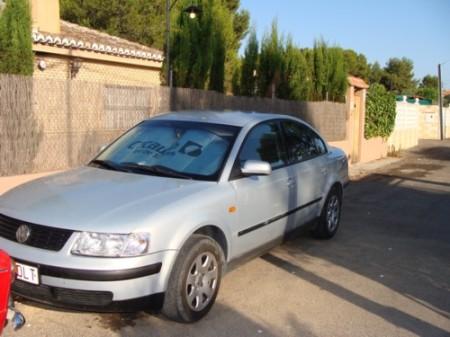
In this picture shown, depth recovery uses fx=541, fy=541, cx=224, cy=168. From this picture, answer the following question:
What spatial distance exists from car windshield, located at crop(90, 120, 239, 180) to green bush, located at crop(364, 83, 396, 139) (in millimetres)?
13280

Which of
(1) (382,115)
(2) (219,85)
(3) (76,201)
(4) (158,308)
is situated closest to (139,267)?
(4) (158,308)

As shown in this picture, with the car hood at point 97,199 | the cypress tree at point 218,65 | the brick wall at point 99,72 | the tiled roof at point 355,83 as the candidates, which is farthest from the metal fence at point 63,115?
the tiled roof at point 355,83

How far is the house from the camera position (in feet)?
36.4

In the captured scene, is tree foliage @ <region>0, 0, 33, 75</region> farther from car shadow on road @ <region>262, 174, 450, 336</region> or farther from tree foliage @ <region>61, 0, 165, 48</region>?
tree foliage @ <region>61, 0, 165, 48</region>

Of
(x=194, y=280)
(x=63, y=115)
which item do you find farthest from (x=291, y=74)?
(x=194, y=280)

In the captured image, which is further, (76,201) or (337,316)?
(337,316)

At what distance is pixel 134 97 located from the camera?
8555mm

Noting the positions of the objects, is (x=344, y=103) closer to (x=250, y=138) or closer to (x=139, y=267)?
(x=250, y=138)

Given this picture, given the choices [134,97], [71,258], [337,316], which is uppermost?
[134,97]

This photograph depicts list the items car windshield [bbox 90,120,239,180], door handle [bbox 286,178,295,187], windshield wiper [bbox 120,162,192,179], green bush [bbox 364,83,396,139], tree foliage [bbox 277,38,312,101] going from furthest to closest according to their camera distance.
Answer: green bush [bbox 364,83,396,139] < tree foliage [bbox 277,38,312,101] < door handle [bbox 286,178,295,187] < car windshield [bbox 90,120,239,180] < windshield wiper [bbox 120,162,192,179]

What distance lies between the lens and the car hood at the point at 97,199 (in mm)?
3758

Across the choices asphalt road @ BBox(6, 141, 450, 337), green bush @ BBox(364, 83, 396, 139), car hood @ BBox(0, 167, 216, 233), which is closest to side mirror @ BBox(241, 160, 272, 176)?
car hood @ BBox(0, 167, 216, 233)

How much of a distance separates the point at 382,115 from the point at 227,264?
1485 cm

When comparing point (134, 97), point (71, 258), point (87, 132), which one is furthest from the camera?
point (134, 97)
